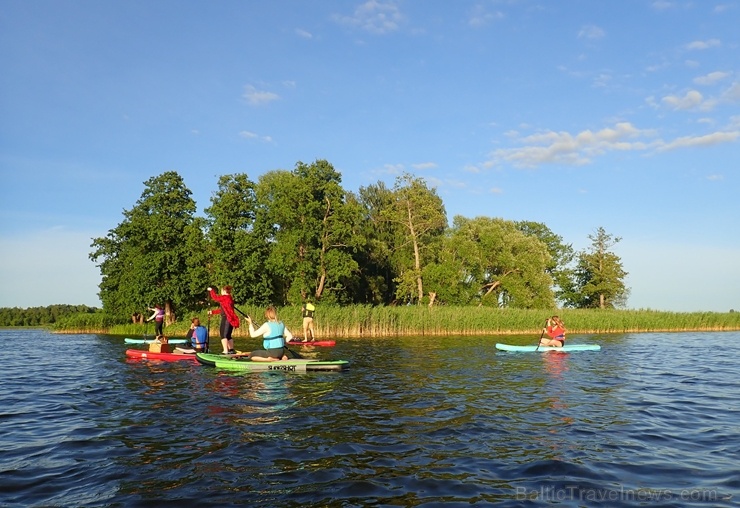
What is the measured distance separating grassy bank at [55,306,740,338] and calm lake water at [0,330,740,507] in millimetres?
16733

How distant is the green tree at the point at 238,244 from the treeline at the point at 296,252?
85 millimetres

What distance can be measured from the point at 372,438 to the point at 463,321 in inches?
1055

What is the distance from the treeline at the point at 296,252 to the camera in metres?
41.3

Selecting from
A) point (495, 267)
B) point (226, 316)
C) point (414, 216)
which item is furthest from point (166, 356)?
point (495, 267)

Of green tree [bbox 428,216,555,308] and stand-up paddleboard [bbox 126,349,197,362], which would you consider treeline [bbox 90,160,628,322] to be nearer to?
green tree [bbox 428,216,555,308]

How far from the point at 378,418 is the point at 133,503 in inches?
191

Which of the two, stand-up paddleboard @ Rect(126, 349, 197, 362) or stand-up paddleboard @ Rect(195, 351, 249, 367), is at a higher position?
stand-up paddleboard @ Rect(195, 351, 249, 367)

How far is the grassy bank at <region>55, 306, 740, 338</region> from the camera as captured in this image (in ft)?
108

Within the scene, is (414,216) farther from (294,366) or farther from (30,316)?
(30,316)

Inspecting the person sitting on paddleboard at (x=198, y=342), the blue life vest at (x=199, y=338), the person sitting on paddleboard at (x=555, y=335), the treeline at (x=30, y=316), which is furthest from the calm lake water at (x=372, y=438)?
the treeline at (x=30, y=316)

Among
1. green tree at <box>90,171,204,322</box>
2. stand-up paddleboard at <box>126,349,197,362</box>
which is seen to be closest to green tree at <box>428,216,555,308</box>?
green tree at <box>90,171,204,322</box>

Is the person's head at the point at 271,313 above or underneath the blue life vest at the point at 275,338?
above

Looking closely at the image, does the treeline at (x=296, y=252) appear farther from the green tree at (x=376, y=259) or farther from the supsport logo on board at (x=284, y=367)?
the supsport logo on board at (x=284, y=367)

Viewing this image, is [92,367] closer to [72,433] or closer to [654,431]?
[72,433]
